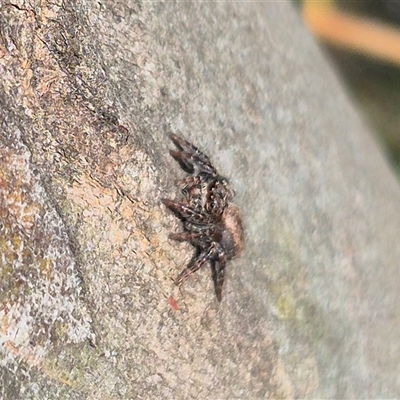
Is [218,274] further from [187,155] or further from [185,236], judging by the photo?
[187,155]

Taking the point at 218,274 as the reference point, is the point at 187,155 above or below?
above

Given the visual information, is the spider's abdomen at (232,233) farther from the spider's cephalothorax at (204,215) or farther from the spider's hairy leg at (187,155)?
the spider's hairy leg at (187,155)

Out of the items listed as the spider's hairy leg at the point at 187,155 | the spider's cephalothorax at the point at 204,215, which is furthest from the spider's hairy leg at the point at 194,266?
the spider's hairy leg at the point at 187,155

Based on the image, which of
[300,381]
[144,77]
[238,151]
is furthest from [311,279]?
[144,77]

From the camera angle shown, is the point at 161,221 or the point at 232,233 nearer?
the point at 161,221

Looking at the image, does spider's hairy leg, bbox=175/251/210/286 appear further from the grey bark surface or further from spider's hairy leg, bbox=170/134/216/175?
spider's hairy leg, bbox=170/134/216/175

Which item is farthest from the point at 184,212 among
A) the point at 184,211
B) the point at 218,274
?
the point at 218,274

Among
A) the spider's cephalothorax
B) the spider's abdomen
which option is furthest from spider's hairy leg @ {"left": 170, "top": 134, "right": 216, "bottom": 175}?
the spider's abdomen
